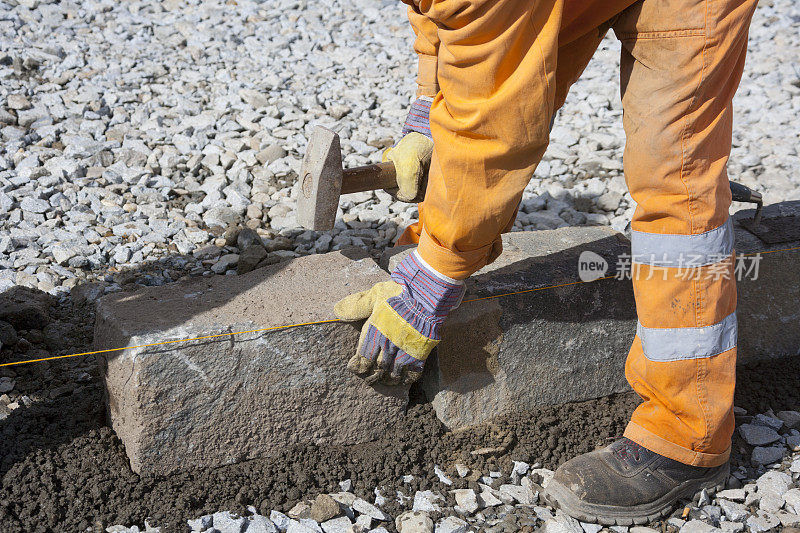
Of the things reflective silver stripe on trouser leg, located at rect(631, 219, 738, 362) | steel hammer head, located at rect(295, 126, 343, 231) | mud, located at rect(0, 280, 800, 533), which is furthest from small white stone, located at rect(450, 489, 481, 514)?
steel hammer head, located at rect(295, 126, 343, 231)

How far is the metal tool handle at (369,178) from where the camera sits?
2.89 m

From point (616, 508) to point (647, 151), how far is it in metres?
1.16

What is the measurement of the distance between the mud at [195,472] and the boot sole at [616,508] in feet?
0.74

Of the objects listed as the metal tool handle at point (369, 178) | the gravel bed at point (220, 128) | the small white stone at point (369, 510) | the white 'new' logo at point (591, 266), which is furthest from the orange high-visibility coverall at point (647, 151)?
A: the gravel bed at point (220, 128)

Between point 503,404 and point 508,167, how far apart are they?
1119 millimetres

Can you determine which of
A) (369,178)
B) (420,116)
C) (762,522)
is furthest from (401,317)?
(762,522)

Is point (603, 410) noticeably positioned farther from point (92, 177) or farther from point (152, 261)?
point (92, 177)

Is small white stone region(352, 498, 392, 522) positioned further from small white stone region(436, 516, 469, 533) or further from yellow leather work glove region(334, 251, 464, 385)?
yellow leather work glove region(334, 251, 464, 385)

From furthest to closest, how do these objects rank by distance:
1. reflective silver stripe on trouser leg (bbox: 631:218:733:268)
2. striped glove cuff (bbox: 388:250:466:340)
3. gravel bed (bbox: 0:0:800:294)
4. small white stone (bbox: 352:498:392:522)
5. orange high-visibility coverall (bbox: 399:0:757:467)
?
gravel bed (bbox: 0:0:800:294) → small white stone (bbox: 352:498:392:522) → striped glove cuff (bbox: 388:250:466:340) → reflective silver stripe on trouser leg (bbox: 631:218:733:268) → orange high-visibility coverall (bbox: 399:0:757:467)

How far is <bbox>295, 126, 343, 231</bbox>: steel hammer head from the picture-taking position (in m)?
2.74

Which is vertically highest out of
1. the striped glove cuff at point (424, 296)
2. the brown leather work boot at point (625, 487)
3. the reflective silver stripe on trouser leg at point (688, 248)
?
the reflective silver stripe on trouser leg at point (688, 248)

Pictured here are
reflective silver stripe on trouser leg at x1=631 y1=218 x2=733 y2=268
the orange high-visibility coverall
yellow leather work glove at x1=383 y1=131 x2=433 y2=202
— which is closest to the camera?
the orange high-visibility coverall

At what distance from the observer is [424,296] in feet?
8.14

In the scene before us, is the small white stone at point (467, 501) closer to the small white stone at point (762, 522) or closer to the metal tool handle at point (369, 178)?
the small white stone at point (762, 522)
